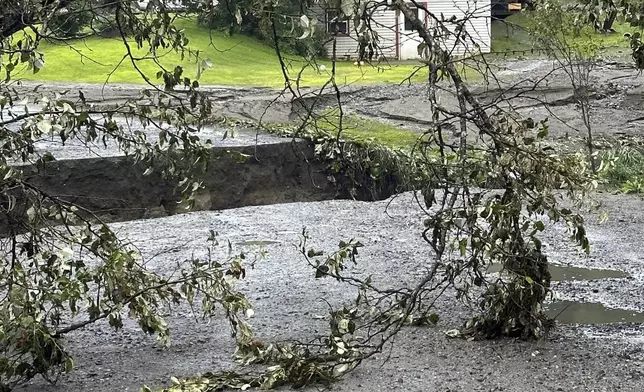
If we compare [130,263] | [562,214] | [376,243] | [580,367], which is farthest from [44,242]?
[376,243]

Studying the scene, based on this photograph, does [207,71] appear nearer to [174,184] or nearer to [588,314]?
[174,184]

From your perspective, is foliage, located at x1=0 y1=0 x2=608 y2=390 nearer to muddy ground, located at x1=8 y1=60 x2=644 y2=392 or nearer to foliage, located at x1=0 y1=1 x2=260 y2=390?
foliage, located at x1=0 y1=1 x2=260 y2=390

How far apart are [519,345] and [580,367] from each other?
469 millimetres

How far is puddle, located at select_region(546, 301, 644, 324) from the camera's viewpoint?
6.86 meters

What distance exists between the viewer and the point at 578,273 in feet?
28.6

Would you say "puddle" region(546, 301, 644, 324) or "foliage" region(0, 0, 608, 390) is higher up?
"foliage" region(0, 0, 608, 390)

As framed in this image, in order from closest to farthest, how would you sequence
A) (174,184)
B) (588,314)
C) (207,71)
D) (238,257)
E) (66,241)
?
1. (66,241)
2. (238,257)
3. (588,314)
4. (174,184)
5. (207,71)

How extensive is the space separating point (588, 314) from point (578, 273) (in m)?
1.69

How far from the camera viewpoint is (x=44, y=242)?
5273 millimetres

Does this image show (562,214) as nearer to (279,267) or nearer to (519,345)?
(519,345)

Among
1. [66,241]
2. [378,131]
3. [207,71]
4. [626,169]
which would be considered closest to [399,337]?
[66,241]

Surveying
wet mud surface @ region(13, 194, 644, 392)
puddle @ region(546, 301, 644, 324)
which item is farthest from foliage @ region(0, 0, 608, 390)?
puddle @ region(546, 301, 644, 324)

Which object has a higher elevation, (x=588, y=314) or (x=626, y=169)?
(x=588, y=314)

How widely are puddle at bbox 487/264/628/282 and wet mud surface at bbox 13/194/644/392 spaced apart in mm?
159
